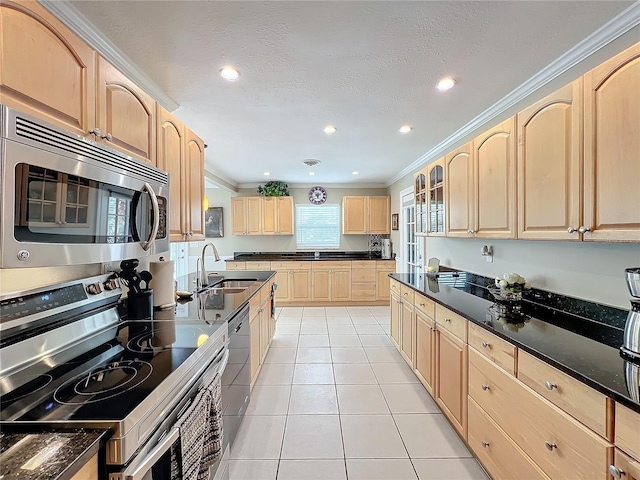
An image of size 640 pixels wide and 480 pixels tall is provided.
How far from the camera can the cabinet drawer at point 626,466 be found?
0.86 m

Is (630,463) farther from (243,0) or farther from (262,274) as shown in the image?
(262,274)

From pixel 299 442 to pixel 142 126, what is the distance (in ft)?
7.16

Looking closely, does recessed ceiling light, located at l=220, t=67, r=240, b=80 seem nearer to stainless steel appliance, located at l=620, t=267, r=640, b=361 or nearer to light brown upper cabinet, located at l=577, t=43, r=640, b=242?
light brown upper cabinet, located at l=577, t=43, r=640, b=242

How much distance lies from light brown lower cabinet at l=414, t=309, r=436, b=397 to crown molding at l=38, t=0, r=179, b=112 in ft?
8.93

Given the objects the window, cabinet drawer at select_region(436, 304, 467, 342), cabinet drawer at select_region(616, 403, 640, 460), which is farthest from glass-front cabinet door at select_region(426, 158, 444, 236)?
the window

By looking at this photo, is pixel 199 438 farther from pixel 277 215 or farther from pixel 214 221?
pixel 214 221

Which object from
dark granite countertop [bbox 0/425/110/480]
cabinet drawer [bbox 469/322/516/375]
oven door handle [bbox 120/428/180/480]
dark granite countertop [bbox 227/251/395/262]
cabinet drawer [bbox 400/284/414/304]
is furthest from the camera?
dark granite countertop [bbox 227/251/395/262]

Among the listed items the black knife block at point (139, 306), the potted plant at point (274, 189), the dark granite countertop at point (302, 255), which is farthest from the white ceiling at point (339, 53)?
the dark granite countertop at point (302, 255)

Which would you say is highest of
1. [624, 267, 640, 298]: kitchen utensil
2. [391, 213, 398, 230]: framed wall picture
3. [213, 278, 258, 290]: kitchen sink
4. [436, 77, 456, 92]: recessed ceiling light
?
[436, 77, 456, 92]: recessed ceiling light

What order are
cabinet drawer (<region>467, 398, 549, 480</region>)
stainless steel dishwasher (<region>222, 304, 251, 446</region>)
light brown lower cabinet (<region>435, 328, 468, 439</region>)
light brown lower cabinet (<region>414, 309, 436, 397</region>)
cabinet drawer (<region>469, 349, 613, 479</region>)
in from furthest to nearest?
light brown lower cabinet (<region>414, 309, 436, 397</region>)
light brown lower cabinet (<region>435, 328, 468, 439</region>)
stainless steel dishwasher (<region>222, 304, 251, 446</region>)
cabinet drawer (<region>467, 398, 549, 480</region>)
cabinet drawer (<region>469, 349, 613, 479</region>)

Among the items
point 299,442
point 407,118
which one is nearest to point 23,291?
point 299,442

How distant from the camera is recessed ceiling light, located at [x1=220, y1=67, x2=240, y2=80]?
6.35 ft

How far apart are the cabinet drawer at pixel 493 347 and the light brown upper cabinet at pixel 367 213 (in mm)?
4397

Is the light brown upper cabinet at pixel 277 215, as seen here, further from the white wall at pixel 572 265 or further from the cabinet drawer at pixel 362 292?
the white wall at pixel 572 265
